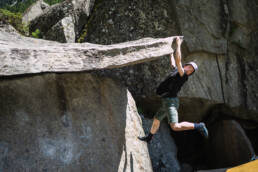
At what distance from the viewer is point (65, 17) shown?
7.48 metres

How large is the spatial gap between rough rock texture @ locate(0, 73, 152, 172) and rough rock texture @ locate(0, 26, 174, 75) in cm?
77

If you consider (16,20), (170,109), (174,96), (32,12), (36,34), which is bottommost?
(170,109)

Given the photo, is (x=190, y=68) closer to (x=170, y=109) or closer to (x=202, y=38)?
(x=170, y=109)

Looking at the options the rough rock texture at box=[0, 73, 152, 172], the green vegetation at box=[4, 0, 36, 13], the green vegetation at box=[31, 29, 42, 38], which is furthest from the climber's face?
the green vegetation at box=[4, 0, 36, 13]

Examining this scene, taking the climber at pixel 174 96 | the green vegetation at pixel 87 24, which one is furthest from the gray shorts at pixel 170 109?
the green vegetation at pixel 87 24

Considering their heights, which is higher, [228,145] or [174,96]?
[174,96]

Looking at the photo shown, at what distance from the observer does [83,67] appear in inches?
153

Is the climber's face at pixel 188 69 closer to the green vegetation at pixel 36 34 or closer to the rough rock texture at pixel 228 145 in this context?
the rough rock texture at pixel 228 145

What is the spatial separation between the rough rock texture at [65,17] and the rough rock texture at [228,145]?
4.90 metres

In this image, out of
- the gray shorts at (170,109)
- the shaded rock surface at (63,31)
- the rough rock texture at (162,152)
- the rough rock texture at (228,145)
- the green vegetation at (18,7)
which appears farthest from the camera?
the green vegetation at (18,7)

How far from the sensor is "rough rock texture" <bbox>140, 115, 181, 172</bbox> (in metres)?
6.22

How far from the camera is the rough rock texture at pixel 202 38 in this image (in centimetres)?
703

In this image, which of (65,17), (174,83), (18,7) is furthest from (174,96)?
(18,7)

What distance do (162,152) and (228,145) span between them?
2020mm
